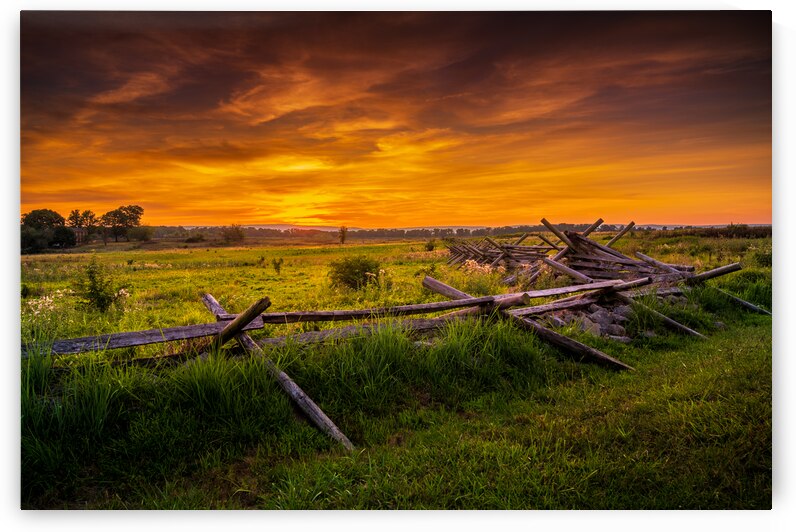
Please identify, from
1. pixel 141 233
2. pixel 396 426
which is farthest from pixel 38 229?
pixel 396 426

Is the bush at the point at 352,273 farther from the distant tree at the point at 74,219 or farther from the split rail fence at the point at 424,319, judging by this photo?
the distant tree at the point at 74,219

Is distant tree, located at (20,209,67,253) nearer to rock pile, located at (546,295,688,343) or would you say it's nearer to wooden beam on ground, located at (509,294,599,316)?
wooden beam on ground, located at (509,294,599,316)

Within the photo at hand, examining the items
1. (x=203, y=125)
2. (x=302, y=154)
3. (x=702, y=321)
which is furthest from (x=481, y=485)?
(x=702, y=321)

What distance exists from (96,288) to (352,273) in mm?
5749

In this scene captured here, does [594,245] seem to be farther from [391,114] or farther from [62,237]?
[62,237]

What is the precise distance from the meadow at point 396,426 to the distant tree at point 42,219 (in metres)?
0.38

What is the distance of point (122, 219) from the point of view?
5980 millimetres

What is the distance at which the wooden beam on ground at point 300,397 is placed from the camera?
398 cm

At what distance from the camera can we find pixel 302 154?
6320mm

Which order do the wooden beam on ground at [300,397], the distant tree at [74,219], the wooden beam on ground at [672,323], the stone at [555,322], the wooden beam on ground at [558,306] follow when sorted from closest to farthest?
the wooden beam on ground at [300,397] < the distant tree at [74,219] < the wooden beam on ground at [558,306] < the stone at [555,322] < the wooden beam on ground at [672,323]

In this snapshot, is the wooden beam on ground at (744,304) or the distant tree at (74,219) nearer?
the distant tree at (74,219)

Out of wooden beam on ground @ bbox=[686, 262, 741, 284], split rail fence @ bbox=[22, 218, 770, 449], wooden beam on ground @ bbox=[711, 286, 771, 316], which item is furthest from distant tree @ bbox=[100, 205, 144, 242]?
wooden beam on ground @ bbox=[711, 286, 771, 316]

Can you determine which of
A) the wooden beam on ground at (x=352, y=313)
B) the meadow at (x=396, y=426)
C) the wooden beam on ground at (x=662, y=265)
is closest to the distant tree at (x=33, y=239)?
the meadow at (x=396, y=426)

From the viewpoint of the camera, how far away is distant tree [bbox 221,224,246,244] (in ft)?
21.6
